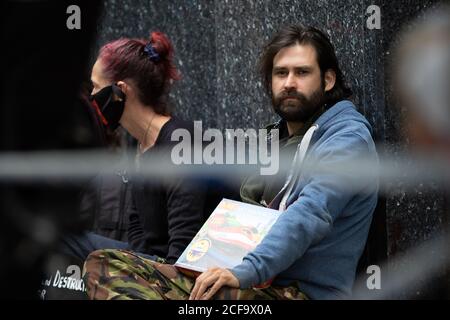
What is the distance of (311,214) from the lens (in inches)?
128

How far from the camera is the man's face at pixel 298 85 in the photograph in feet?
11.6

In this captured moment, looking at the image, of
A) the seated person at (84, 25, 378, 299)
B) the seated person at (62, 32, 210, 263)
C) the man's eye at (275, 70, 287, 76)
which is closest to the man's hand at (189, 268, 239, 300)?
the seated person at (84, 25, 378, 299)

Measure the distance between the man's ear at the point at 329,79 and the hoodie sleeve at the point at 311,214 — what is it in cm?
→ 24

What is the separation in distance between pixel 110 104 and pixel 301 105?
744 millimetres

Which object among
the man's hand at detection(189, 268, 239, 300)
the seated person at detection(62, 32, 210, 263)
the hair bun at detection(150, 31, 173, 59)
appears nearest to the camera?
the man's hand at detection(189, 268, 239, 300)

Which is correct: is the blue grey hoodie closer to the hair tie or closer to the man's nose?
the man's nose

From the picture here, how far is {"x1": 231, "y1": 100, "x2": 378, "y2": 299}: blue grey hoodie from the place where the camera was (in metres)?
3.21

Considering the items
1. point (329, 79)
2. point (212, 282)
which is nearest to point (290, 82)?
point (329, 79)

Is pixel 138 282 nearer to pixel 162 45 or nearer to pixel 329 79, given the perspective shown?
pixel 329 79

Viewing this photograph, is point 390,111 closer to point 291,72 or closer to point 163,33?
point 291,72

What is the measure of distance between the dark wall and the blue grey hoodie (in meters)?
0.13

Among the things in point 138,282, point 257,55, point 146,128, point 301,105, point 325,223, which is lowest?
point 138,282

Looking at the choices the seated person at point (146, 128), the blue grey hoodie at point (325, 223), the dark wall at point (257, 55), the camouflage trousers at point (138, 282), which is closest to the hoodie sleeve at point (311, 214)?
the blue grey hoodie at point (325, 223)
